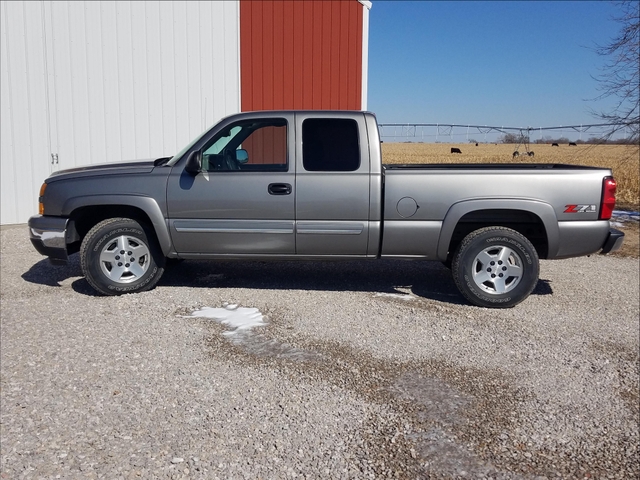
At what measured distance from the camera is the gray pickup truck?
6.02 metres

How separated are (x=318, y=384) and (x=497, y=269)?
268 centimetres

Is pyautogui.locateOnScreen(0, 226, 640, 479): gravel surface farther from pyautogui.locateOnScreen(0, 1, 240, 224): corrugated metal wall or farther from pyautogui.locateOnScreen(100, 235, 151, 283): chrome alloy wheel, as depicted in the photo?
pyautogui.locateOnScreen(0, 1, 240, 224): corrugated metal wall

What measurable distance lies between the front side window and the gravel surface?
1.34 metres

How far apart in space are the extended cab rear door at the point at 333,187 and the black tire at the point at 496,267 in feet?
3.31

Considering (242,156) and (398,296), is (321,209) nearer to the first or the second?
(242,156)

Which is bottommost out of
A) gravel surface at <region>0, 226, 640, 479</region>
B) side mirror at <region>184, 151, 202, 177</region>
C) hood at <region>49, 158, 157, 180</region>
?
gravel surface at <region>0, 226, 640, 479</region>

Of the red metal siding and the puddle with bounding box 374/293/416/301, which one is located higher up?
the red metal siding

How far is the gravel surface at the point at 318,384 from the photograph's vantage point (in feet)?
10.9

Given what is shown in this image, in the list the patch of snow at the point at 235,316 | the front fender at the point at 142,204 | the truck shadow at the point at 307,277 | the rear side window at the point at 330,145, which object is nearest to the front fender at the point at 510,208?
the truck shadow at the point at 307,277

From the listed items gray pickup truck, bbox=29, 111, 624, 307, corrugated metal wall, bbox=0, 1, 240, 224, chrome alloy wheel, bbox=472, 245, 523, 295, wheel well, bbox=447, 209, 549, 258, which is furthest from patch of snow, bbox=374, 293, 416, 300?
corrugated metal wall, bbox=0, 1, 240, 224

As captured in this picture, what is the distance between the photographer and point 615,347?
521 centimetres

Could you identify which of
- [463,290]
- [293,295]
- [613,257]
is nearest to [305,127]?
[293,295]

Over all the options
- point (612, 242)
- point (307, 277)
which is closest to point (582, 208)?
point (612, 242)

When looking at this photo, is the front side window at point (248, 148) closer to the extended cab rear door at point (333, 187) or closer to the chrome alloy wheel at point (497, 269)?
the extended cab rear door at point (333, 187)
